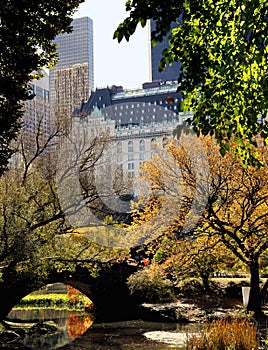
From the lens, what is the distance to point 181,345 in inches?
485

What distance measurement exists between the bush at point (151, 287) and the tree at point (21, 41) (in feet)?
38.1

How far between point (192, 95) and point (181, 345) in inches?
336

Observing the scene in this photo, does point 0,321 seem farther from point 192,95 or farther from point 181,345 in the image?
point 192,95

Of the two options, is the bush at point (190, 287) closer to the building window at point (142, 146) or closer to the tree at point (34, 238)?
the tree at point (34, 238)

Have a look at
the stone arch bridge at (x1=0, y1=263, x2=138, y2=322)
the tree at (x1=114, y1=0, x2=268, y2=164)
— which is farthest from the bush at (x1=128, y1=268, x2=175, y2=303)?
the tree at (x1=114, y1=0, x2=268, y2=164)

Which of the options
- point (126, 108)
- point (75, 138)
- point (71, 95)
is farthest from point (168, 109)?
point (75, 138)

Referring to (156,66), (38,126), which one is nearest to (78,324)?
(38,126)

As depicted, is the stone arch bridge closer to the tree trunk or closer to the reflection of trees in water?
the reflection of trees in water

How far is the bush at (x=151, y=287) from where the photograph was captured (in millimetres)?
18172

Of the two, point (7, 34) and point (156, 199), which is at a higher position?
point (7, 34)

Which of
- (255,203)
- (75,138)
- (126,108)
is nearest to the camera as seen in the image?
(255,203)

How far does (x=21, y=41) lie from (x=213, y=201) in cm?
935

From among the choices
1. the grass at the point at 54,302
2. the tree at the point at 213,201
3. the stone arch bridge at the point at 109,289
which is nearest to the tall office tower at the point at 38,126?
the tree at the point at 213,201

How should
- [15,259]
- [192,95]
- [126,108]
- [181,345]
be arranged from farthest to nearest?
[126,108] → [181,345] → [15,259] → [192,95]
